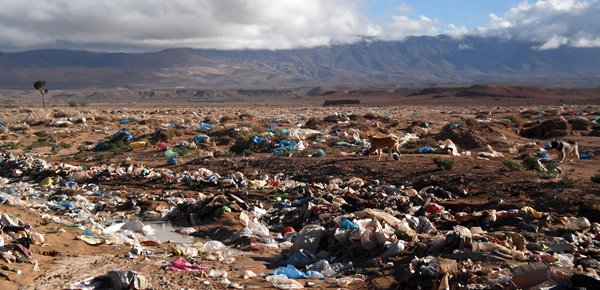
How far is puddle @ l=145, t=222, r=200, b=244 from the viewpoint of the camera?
8336mm

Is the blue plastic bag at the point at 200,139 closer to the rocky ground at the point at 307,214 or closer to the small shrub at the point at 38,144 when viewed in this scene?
the rocky ground at the point at 307,214

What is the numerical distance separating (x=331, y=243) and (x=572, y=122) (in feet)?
54.8

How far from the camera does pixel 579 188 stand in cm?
922

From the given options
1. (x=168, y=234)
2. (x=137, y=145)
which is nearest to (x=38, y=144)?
(x=137, y=145)

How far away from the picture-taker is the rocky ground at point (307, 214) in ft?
19.7

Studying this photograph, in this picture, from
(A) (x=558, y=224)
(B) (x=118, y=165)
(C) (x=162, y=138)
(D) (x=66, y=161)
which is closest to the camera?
(A) (x=558, y=224)

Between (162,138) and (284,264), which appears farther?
(162,138)

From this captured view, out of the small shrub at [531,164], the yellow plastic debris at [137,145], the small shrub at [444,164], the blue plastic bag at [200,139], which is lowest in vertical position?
the yellow plastic debris at [137,145]

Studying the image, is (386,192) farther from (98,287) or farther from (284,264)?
(98,287)

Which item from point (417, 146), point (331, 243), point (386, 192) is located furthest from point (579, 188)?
point (417, 146)

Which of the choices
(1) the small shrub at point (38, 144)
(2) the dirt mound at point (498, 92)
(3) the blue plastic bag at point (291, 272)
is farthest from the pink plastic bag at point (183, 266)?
(2) the dirt mound at point (498, 92)

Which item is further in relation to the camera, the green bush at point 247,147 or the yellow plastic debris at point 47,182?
the green bush at point 247,147

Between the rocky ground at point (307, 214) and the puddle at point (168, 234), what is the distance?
0.07m

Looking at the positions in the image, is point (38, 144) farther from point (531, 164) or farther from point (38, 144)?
point (531, 164)
